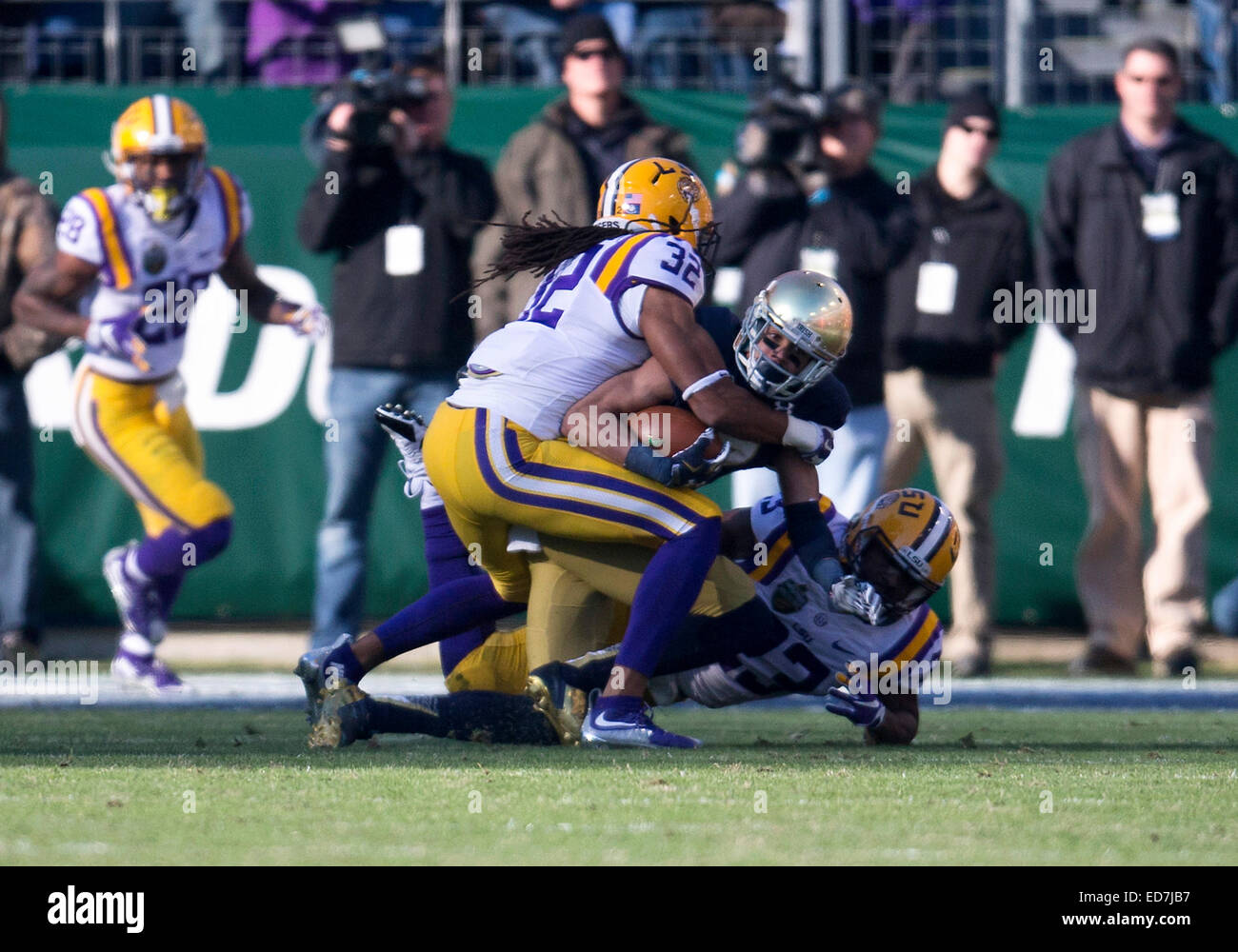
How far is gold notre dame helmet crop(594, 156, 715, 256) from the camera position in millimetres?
5562

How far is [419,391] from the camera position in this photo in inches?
339

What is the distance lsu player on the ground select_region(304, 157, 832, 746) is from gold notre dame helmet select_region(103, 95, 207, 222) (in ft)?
9.96

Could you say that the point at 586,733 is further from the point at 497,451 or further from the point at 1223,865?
the point at 1223,865

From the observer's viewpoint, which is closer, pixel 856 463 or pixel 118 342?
pixel 118 342

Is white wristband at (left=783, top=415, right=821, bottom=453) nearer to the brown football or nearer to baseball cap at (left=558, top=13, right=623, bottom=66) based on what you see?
the brown football

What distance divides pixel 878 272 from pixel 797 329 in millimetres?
3465

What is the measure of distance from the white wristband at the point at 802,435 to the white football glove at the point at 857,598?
35 cm

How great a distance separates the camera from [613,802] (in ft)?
13.6

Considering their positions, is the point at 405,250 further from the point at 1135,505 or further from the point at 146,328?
the point at 1135,505

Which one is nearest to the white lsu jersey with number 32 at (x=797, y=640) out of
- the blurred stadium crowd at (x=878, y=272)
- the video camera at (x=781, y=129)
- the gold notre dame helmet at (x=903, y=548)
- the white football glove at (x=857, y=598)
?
the gold notre dame helmet at (x=903, y=548)

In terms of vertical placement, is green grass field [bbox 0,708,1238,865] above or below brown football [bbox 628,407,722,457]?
below

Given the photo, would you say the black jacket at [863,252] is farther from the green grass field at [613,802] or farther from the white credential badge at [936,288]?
the green grass field at [613,802]

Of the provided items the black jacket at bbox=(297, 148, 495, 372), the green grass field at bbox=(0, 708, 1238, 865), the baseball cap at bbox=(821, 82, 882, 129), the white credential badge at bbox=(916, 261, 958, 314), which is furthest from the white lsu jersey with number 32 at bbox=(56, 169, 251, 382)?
the white credential badge at bbox=(916, 261, 958, 314)

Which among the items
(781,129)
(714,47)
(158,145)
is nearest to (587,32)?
(781,129)
